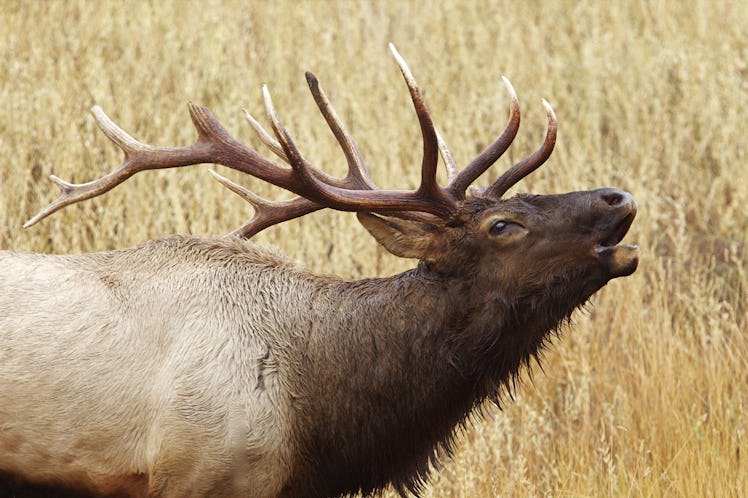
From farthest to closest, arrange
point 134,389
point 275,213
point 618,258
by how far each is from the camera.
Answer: point 275,213
point 618,258
point 134,389

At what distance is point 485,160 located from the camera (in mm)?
3418

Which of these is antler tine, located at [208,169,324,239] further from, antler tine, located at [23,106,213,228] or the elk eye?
the elk eye

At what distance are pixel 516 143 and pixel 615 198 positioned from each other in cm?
336

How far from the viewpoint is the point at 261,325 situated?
3.21 metres

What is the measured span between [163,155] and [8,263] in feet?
1.96

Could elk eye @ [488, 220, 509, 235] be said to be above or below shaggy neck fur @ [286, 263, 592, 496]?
above

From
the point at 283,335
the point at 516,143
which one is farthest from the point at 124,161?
the point at 516,143

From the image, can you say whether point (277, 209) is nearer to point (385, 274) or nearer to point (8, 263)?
point (8, 263)

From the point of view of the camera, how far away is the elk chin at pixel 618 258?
122 inches

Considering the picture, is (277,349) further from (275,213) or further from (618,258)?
(618,258)

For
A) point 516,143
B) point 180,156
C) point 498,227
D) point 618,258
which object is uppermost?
point 180,156

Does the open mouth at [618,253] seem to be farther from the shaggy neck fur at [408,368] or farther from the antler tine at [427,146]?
the antler tine at [427,146]

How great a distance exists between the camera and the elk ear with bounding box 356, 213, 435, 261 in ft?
11.0

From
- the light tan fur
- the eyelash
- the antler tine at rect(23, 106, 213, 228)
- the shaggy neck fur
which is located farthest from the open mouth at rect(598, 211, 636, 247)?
the antler tine at rect(23, 106, 213, 228)
